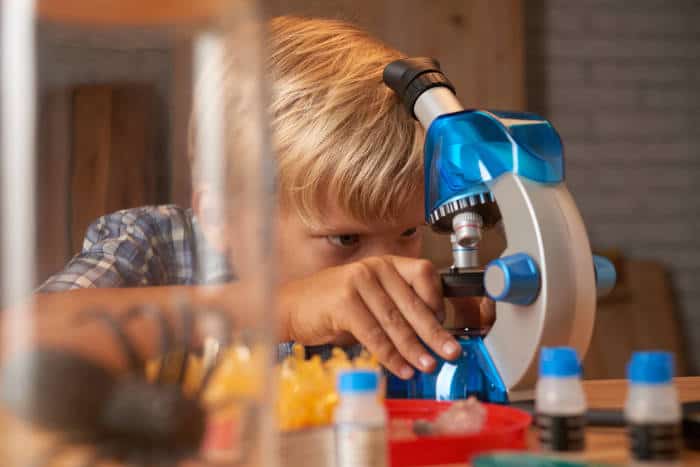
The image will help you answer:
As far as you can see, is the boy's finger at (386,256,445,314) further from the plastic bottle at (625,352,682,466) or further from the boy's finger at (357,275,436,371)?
the plastic bottle at (625,352,682,466)

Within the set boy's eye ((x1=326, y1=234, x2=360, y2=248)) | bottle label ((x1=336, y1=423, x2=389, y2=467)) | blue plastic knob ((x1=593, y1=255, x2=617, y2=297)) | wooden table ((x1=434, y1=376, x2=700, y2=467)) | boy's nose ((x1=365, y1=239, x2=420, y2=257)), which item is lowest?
wooden table ((x1=434, y1=376, x2=700, y2=467))

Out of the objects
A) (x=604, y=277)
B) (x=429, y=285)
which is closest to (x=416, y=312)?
(x=429, y=285)

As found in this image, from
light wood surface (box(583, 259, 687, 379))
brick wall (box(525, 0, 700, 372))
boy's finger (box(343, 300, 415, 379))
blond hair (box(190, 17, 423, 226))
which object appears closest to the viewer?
boy's finger (box(343, 300, 415, 379))

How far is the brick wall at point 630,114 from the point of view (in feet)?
9.80

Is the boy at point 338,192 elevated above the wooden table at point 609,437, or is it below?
above

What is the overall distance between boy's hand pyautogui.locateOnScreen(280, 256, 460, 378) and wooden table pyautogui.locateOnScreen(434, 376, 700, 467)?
0.16 m

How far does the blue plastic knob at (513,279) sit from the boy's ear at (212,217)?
0.34 meters

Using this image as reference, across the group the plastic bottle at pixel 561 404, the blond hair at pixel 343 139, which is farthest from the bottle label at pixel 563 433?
the blond hair at pixel 343 139

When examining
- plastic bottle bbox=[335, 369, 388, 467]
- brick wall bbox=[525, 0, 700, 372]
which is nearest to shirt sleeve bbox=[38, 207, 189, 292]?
plastic bottle bbox=[335, 369, 388, 467]

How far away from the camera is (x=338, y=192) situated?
4.00ft

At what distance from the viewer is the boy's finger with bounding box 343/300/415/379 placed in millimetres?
805

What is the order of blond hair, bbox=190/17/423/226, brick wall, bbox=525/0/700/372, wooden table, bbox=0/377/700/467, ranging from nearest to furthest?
wooden table, bbox=0/377/700/467
blond hair, bbox=190/17/423/226
brick wall, bbox=525/0/700/372

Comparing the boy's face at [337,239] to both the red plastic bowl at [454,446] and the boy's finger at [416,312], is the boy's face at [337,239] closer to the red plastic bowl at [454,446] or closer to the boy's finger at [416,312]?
the boy's finger at [416,312]

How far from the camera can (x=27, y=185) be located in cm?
37
